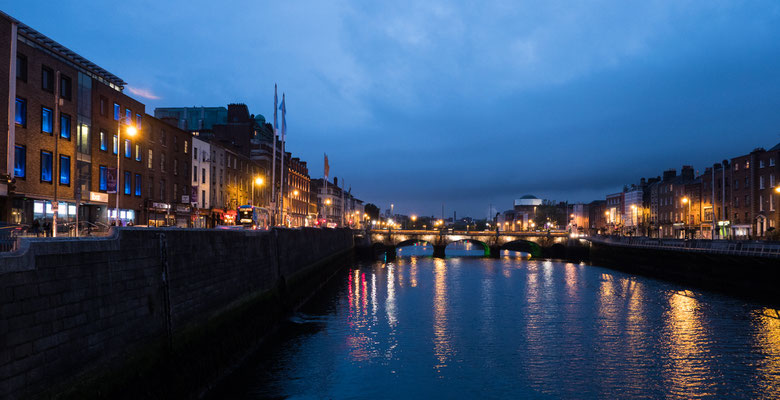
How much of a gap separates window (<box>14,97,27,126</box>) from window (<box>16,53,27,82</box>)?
144cm

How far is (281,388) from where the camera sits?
2164 centimetres

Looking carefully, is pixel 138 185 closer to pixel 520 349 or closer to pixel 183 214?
pixel 183 214

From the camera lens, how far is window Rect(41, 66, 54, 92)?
3841cm

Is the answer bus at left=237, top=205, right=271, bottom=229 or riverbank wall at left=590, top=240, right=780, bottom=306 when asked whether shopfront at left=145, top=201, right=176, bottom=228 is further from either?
riverbank wall at left=590, top=240, right=780, bottom=306

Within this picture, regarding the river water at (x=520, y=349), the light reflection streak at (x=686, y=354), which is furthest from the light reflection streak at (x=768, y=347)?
the light reflection streak at (x=686, y=354)

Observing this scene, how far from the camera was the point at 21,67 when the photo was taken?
3609 cm

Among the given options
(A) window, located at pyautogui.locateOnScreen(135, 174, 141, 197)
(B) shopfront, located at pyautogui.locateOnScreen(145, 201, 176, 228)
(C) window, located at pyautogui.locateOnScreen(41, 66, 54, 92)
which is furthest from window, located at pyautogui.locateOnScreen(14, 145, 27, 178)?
(B) shopfront, located at pyautogui.locateOnScreen(145, 201, 176, 228)

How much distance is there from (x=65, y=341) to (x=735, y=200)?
333ft

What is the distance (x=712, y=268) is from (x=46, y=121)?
198ft

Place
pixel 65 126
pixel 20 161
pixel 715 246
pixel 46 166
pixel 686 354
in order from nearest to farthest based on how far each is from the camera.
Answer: pixel 686 354 → pixel 20 161 → pixel 46 166 → pixel 65 126 → pixel 715 246

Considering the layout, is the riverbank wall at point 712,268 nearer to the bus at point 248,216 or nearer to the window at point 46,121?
the bus at point 248,216

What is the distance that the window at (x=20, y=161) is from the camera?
3584 centimetres

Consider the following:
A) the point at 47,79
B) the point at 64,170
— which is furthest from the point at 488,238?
the point at 47,79

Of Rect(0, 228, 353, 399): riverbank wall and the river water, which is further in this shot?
the river water
